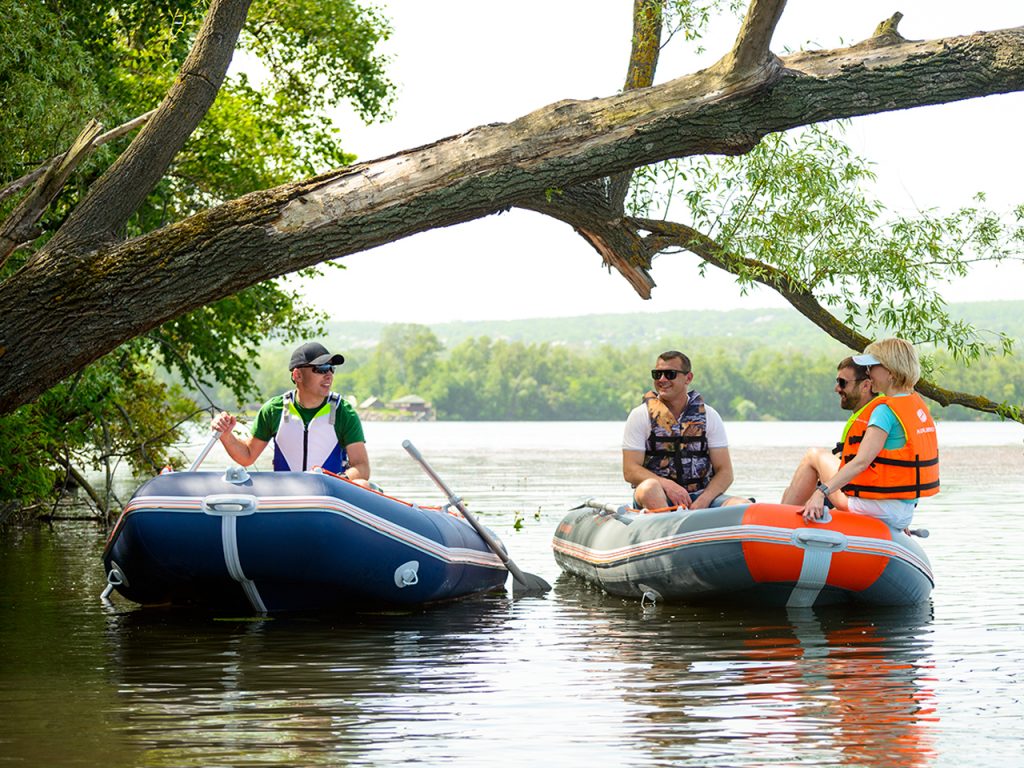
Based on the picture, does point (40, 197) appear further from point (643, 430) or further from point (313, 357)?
point (643, 430)

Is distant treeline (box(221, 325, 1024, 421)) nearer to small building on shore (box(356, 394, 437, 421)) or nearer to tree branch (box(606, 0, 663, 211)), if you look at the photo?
small building on shore (box(356, 394, 437, 421))

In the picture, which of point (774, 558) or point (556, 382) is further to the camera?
point (556, 382)

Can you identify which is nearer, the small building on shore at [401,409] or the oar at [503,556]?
the oar at [503,556]

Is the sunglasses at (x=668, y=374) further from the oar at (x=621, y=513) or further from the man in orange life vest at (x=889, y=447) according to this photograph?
the man in orange life vest at (x=889, y=447)

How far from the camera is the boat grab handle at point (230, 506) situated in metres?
8.12

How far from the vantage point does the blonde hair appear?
27.2 ft

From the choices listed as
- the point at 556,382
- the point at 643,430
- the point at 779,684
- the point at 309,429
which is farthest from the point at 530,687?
the point at 556,382

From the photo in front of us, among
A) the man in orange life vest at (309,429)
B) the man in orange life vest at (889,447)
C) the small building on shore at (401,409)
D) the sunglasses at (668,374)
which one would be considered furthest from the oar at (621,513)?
the small building on shore at (401,409)

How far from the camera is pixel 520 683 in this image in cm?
670

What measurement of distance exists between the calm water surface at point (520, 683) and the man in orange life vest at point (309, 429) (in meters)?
0.93

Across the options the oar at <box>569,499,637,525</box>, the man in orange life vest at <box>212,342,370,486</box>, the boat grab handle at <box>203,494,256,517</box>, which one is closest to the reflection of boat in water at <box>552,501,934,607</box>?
the oar at <box>569,499,637,525</box>

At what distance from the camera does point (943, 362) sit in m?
9.33

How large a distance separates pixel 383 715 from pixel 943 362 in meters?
4.90

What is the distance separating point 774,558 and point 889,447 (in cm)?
89
